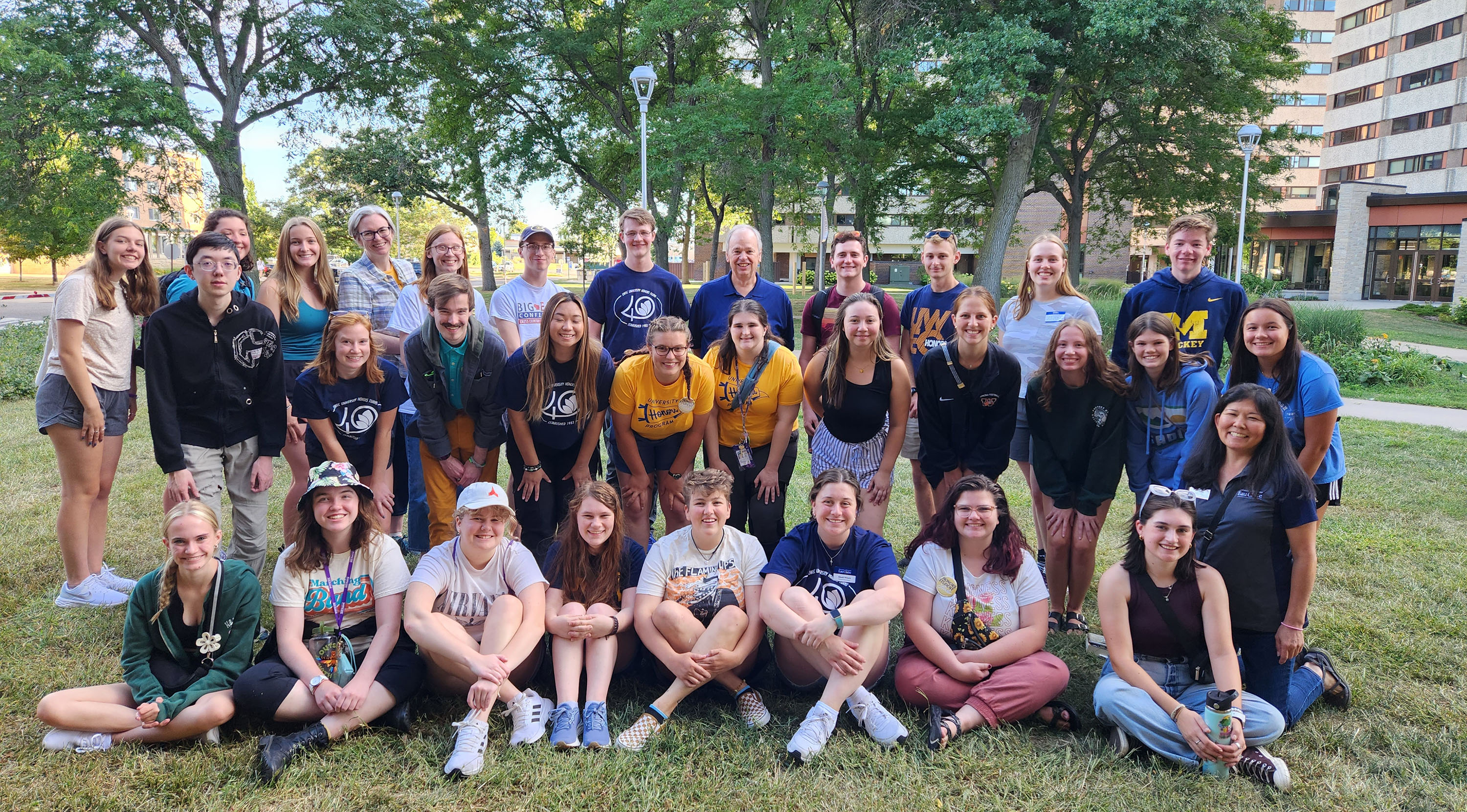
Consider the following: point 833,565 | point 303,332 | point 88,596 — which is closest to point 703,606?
point 833,565

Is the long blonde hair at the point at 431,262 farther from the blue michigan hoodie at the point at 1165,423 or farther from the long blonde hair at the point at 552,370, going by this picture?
the blue michigan hoodie at the point at 1165,423

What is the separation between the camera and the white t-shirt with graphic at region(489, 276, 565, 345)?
5332mm

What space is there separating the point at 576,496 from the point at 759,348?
1364 mm

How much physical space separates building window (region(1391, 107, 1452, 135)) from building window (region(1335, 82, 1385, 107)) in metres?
1.84

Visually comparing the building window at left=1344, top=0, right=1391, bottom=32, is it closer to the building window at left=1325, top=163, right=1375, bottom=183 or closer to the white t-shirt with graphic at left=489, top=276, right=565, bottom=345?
the building window at left=1325, top=163, right=1375, bottom=183

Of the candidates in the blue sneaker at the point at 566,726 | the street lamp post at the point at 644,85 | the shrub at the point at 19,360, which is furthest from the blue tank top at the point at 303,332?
the street lamp post at the point at 644,85

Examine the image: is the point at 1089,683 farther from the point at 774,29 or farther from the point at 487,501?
the point at 774,29

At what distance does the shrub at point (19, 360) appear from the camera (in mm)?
11688

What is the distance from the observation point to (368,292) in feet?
17.2


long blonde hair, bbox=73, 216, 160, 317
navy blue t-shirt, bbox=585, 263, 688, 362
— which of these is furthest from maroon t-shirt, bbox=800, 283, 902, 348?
long blonde hair, bbox=73, 216, 160, 317

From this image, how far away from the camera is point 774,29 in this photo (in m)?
22.5

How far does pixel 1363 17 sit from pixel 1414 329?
115 ft

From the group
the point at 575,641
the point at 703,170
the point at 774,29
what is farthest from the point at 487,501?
the point at 703,170

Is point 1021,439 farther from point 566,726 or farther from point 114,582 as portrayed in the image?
point 114,582
